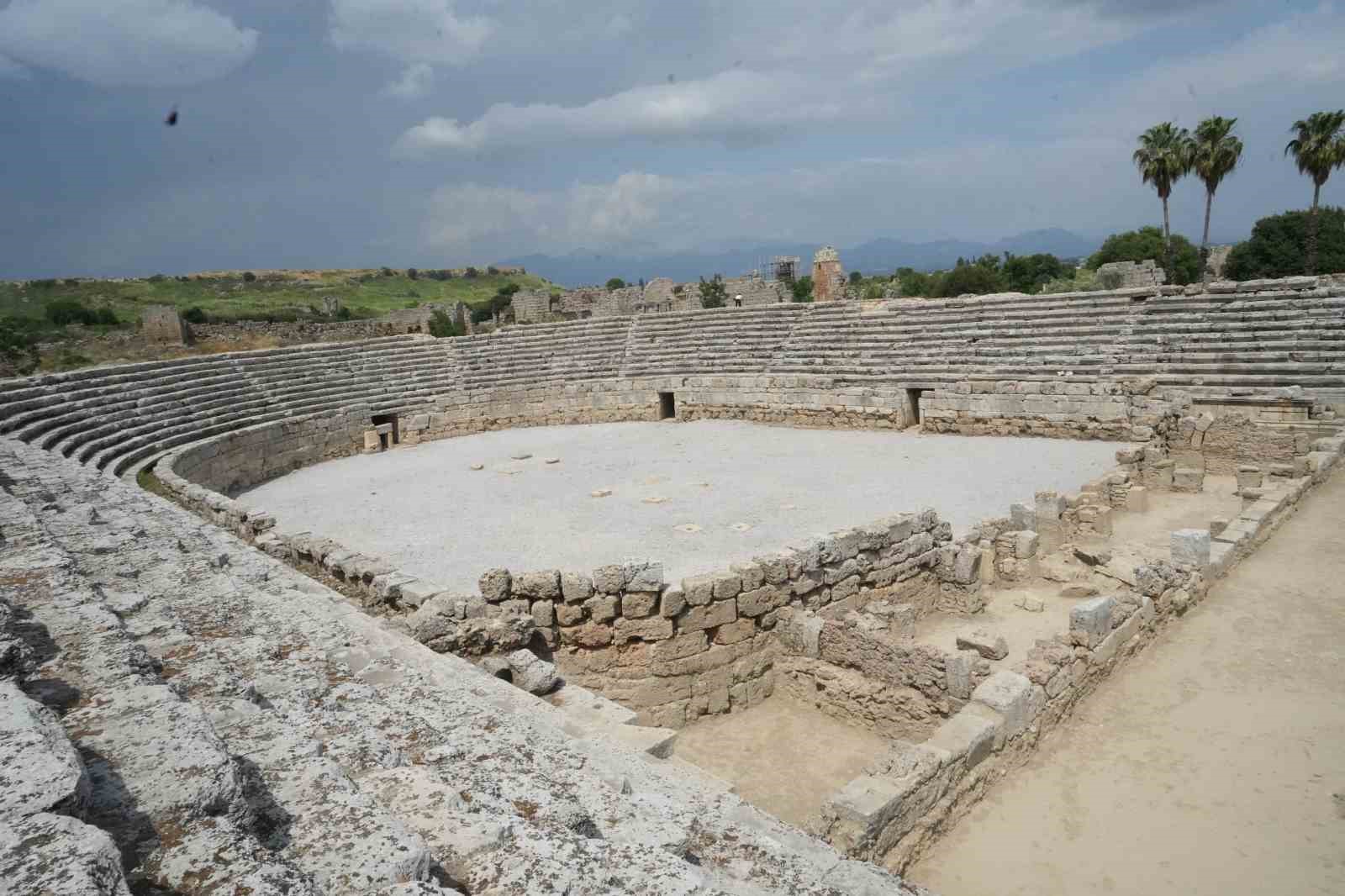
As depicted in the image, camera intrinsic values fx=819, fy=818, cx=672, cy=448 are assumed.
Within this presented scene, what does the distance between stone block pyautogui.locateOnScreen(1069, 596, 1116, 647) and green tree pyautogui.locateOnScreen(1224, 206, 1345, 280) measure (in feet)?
135

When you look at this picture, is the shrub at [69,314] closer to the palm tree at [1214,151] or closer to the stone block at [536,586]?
the stone block at [536,586]

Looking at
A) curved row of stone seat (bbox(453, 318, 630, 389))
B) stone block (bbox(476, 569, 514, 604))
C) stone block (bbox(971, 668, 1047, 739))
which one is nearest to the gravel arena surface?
stone block (bbox(476, 569, 514, 604))

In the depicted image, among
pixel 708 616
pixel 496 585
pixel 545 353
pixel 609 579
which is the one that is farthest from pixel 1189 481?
pixel 545 353

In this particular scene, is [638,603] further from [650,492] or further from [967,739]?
[650,492]

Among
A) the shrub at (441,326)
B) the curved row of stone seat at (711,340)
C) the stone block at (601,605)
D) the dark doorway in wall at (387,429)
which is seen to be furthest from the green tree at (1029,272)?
the stone block at (601,605)

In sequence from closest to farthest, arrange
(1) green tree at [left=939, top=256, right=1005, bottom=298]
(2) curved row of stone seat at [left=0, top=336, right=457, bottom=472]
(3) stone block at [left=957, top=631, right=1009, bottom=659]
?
(3) stone block at [left=957, top=631, right=1009, bottom=659] → (2) curved row of stone seat at [left=0, top=336, right=457, bottom=472] → (1) green tree at [left=939, top=256, right=1005, bottom=298]

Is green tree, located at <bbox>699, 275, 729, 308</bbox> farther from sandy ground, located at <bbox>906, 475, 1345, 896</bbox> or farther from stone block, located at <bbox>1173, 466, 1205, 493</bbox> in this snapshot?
sandy ground, located at <bbox>906, 475, 1345, 896</bbox>

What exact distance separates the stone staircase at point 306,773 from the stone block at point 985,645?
13.5 feet

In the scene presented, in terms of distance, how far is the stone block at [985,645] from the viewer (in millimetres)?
8031

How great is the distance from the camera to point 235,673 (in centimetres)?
455

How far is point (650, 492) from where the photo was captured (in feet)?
53.9

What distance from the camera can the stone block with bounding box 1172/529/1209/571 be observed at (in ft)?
30.3

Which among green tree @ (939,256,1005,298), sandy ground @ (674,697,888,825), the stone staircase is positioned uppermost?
green tree @ (939,256,1005,298)

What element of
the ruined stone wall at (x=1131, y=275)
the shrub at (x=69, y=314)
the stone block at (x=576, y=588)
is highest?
the shrub at (x=69, y=314)
